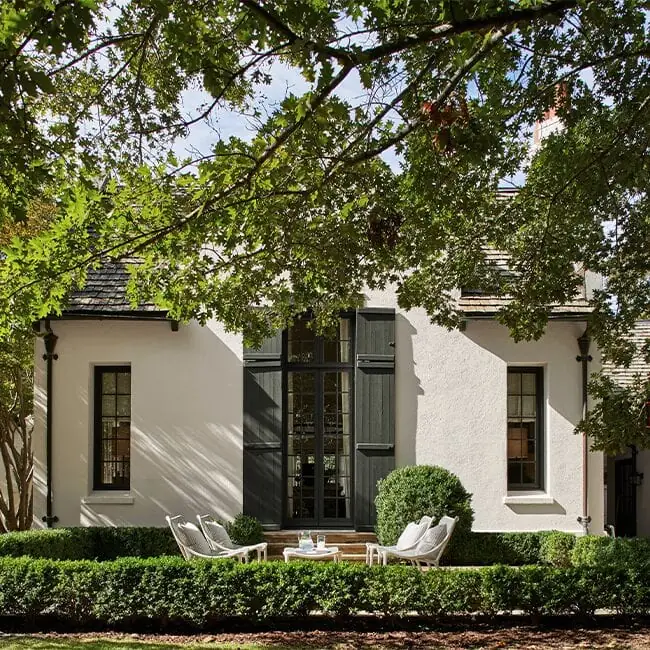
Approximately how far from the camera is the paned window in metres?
14.5

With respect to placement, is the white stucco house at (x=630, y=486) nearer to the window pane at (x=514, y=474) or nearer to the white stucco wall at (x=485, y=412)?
the white stucco wall at (x=485, y=412)

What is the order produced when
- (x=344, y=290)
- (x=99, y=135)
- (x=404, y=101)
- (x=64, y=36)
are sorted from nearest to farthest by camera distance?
(x=64, y=36) → (x=404, y=101) → (x=99, y=135) → (x=344, y=290)

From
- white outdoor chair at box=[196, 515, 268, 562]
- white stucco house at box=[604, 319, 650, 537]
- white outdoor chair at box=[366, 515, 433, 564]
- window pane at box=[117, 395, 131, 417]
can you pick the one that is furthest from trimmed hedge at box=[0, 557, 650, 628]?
white stucco house at box=[604, 319, 650, 537]

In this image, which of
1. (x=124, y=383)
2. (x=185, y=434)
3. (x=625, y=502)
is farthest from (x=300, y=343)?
(x=625, y=502)

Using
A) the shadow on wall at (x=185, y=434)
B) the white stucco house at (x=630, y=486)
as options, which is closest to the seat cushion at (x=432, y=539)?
the shadow on wall at (x=185, y=434)

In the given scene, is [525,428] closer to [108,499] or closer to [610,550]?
[610,550]

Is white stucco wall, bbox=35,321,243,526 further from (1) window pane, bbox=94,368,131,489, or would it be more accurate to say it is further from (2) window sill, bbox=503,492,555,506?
(2) window sill, bbox=503,492,555,506

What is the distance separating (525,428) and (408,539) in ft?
11.7

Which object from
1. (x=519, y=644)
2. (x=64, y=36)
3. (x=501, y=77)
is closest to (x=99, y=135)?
(x=64, y=36)

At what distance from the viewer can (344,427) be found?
47.1 ft

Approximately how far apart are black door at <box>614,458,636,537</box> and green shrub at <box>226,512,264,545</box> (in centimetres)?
910

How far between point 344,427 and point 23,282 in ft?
24.3

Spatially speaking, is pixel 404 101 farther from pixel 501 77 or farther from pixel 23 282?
pixel 23 282

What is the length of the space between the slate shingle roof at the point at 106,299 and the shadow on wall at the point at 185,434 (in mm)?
782
